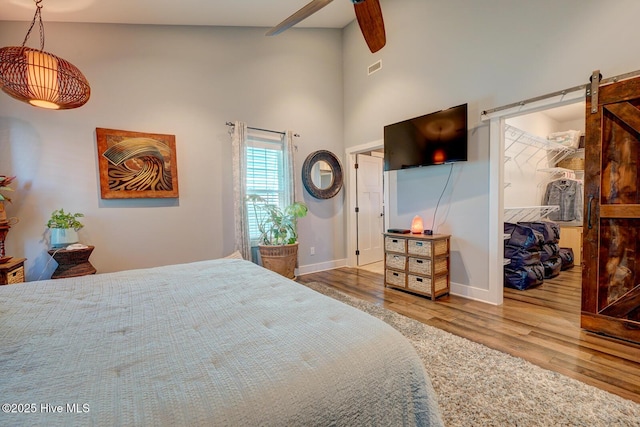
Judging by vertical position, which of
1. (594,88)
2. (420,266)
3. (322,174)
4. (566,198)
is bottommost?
(420,266)

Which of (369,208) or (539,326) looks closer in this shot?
(539,326)

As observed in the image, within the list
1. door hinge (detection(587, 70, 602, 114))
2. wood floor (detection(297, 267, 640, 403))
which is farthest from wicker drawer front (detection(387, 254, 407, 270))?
door hinge (detection(587, 70, 602, 114))

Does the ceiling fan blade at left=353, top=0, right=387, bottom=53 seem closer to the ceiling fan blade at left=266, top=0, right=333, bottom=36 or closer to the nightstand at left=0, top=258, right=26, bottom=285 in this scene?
the ceiling fan blade at left=266, top=0, right=333, bottom=36

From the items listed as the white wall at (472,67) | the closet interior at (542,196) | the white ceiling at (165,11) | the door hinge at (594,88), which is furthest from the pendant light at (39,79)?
the closet interior at (542,196)

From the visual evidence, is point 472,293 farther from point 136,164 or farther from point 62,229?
point 62,229

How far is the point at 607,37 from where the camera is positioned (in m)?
2.34

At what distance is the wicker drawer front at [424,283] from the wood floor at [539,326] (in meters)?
0.11

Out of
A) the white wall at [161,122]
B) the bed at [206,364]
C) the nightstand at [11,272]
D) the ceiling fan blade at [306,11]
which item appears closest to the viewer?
the bed at [206,364]

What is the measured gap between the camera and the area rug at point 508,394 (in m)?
1.47

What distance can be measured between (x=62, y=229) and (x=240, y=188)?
1.90 meters

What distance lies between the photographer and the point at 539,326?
8.35 ft

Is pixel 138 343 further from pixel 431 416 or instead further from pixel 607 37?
pixel 607 37

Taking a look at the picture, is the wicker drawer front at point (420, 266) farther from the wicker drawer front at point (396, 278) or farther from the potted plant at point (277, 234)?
the potted plant at point (277, 234)

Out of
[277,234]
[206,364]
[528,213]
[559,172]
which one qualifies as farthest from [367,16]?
[559,172]
